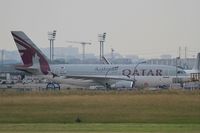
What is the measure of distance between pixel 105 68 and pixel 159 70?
7.59m

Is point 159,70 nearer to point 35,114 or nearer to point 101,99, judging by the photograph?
point 101,99

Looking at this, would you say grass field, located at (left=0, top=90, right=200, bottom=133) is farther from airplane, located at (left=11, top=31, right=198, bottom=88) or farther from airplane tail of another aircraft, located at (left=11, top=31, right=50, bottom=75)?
airplane tail of another aircraft, located at (left=11, top=31, right=50, bottom=75)

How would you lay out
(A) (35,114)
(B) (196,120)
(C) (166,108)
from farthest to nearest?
(C) (166,108) < (A) (35,114) < (B) (196,120)

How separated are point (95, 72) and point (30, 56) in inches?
382

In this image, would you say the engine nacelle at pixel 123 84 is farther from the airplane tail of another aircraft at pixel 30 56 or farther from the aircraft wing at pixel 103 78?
the airplane tail of another aircraft at pixel 30 56

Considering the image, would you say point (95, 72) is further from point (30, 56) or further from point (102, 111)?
point (102, 111)

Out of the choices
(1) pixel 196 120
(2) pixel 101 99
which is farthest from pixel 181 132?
(2) pixel 101 99

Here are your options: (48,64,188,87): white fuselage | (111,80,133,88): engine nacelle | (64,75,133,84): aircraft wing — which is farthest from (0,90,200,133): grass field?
(64,75,133,84): aircraft wing

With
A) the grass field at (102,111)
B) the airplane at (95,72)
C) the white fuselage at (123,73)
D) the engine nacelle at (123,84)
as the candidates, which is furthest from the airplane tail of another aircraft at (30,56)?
the grass field at (102,111)

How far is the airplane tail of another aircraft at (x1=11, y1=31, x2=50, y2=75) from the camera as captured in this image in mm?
95312

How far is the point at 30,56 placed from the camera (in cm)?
9600

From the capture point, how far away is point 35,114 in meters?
46.8

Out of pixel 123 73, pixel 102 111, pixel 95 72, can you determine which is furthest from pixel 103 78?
pixel 102 111

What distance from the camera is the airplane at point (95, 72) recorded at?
8894 centimetres
